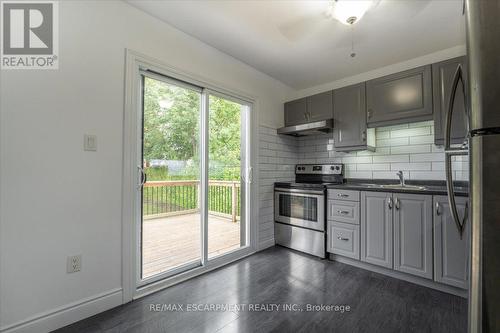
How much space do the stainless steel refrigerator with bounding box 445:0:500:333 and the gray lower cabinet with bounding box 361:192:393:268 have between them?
1.64 meters

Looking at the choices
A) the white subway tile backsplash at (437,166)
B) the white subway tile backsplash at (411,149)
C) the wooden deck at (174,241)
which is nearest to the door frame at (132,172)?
the wooden deck at (174,241)

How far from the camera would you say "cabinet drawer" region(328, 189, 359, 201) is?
257 centimetres

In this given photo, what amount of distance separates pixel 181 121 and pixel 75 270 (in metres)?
1.52

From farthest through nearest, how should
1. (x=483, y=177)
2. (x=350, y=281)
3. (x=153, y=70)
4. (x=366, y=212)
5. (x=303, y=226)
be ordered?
(x=303, y=226) < (x=366, y=212) < (x=350, y=281) < (x=153, y=70) < (x=483, y=177)

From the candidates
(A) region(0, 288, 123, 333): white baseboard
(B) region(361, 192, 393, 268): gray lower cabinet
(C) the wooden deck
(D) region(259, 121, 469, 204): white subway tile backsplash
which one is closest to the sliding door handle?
(C) the wooden deck

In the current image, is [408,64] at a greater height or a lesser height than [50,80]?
greater

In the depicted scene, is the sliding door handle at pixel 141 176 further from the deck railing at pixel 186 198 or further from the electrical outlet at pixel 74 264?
the electrical outlet at pixel 74 264

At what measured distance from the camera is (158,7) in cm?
194

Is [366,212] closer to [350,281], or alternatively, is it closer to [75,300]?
[350,281]

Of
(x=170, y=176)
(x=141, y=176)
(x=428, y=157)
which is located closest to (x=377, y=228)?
(x=428, y=157)

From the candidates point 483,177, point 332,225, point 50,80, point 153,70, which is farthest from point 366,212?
point 50,80

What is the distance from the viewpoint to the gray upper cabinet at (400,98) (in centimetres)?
241

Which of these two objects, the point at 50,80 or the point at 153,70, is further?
the point at 153,70

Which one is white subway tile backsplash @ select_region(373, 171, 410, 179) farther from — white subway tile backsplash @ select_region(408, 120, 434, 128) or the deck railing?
the deck railing
